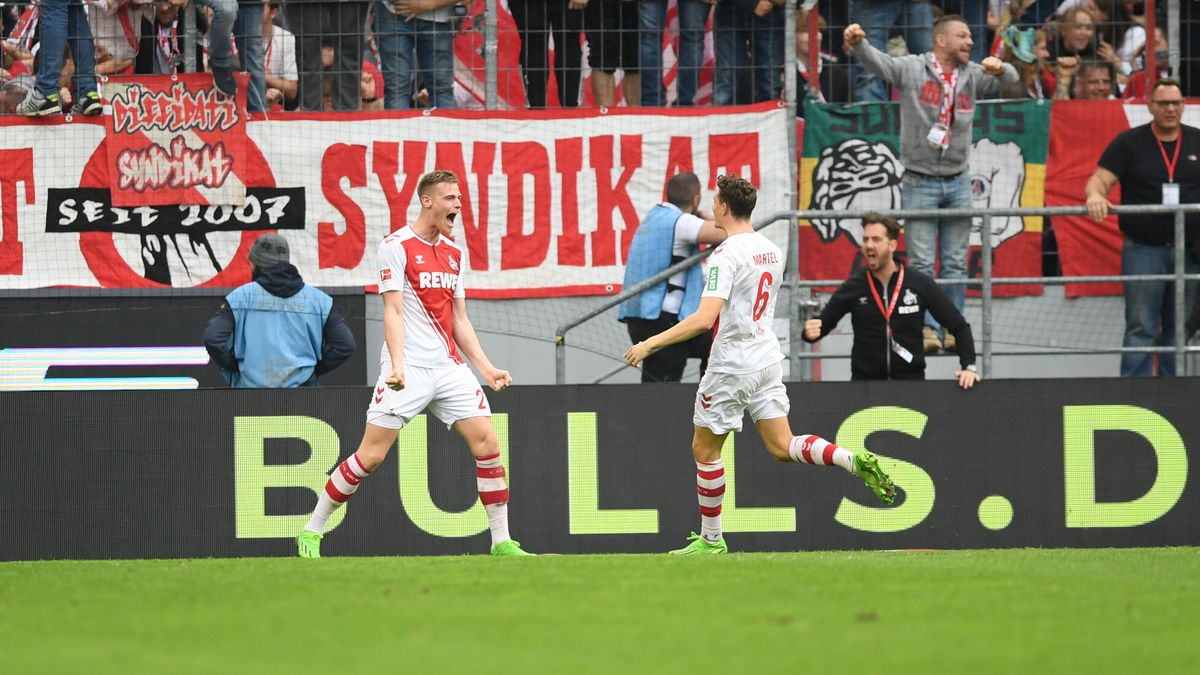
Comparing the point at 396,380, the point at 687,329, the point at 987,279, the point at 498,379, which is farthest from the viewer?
the point at 987,279

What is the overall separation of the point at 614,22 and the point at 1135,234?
444 cm

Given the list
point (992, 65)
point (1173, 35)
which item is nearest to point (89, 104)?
point (992, 65)

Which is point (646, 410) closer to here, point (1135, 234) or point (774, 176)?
point (774, 176)

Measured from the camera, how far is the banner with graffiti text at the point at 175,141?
13742 mm

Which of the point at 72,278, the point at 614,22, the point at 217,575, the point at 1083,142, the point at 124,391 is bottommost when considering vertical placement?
the point at 217,575

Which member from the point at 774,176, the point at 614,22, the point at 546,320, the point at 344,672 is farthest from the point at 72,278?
the point at 344,672

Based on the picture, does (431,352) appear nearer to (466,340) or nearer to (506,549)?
(466,340)

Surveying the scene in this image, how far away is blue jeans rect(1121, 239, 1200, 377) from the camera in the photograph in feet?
40.3

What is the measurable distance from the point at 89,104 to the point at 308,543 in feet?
18.3

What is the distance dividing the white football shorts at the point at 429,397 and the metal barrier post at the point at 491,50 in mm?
4543

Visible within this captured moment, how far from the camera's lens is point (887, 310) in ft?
37.5

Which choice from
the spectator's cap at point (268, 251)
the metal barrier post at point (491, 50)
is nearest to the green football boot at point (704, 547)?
the spectator's cap at point (268, 251)

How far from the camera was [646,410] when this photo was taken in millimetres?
11812

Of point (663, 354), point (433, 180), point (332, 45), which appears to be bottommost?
point (663, 354)
